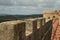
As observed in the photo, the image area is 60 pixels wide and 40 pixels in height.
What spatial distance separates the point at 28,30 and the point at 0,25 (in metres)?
2.65

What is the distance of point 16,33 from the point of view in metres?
2.85

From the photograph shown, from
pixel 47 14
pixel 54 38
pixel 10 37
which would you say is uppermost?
pixel 10 37

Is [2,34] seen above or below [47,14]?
above

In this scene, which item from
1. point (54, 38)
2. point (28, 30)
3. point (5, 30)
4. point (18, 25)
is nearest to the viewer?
point (5, 30)

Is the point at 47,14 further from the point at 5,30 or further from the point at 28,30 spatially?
the point at 5,30

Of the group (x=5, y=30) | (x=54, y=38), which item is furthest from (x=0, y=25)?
(x=54, y=38)

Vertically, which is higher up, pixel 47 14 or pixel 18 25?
pixel 18 25

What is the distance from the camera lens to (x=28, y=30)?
5.35 meters

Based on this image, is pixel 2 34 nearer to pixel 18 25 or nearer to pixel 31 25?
pixel 18 25

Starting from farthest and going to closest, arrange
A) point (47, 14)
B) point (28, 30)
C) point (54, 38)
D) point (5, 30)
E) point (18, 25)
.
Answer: point (47, 14)
point (28, 30)
point (54, 38)
point (18, 25)
point (5, 30)

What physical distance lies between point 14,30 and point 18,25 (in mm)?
194

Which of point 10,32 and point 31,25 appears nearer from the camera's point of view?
point 10,32

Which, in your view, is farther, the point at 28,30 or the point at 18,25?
the point at 28,30

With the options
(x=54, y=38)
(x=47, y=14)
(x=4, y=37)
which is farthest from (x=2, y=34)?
(x=47, y=14)
